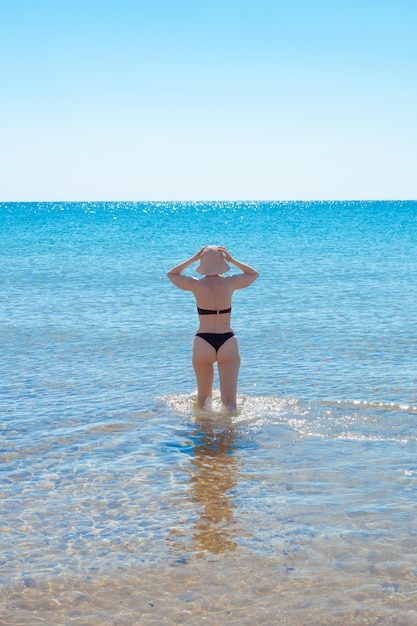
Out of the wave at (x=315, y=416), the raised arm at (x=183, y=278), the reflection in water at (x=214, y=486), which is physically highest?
the raised arm at (x=183, y=278)

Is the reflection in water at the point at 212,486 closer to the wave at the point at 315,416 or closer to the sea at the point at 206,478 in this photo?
the sea at the point at 206,478

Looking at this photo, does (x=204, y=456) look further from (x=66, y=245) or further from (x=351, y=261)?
(x=66, y=245)

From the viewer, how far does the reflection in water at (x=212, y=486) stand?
5696mm

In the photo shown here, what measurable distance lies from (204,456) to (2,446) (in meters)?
2.13

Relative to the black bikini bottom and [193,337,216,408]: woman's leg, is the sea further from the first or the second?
the black bikini bottom

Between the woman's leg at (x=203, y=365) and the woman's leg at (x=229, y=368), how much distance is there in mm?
113

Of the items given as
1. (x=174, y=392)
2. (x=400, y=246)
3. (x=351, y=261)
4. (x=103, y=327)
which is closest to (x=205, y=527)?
(x=174, y=392)

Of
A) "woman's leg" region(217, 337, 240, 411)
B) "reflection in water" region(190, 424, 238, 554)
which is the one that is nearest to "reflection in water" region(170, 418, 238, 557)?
"reflection in water" region(190, 424, 238, 554)

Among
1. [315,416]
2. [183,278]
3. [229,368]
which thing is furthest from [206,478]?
[183,278]

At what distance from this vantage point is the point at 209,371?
349 inches

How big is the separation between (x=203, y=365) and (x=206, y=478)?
6.67 feet

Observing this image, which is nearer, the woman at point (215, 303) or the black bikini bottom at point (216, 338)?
the woman at point (215, 303)

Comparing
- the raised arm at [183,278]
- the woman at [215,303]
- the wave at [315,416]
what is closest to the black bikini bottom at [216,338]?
the woman at [215,303]

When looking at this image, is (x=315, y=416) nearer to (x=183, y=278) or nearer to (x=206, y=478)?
(x=183, y=278)
